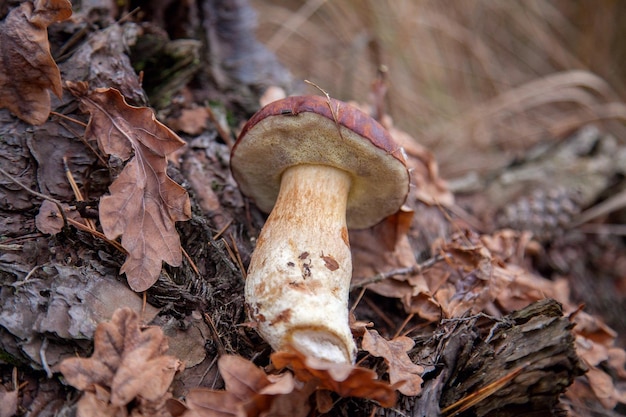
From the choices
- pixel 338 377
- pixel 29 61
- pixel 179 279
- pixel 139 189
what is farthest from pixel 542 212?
pixel 29 61

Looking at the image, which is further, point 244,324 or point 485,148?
point 485,148

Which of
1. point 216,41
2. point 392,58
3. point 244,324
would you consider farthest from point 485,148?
point 244,324

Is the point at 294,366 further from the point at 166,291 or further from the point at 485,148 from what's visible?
the point at 485,148

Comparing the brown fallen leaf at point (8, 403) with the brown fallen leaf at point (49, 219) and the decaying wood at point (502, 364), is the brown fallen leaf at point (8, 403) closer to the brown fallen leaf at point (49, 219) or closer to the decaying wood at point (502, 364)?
the brown fallen leaf at point (49, 219)

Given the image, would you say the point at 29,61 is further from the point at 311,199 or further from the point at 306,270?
the point at 306,270

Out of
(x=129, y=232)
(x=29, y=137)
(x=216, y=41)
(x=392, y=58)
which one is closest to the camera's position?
(x=129, y=232)

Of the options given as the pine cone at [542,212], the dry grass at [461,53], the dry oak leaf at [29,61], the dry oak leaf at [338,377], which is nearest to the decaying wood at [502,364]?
the dry oak leaf at [338,377]
